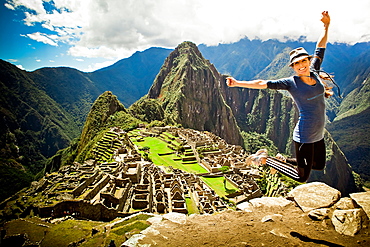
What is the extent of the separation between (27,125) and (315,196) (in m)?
136

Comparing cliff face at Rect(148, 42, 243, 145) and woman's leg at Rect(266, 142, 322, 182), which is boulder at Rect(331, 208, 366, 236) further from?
cliff face at Rect(148, 42, 243, 145)

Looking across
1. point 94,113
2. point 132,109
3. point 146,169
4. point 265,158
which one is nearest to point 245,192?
point 146,169

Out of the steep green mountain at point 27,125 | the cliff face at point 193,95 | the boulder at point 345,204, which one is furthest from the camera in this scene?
the cliff face at point 193,95

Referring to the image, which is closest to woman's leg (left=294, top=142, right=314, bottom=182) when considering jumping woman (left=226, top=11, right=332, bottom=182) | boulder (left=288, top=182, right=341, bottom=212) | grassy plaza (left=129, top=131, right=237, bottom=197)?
jumping woman (left=226, top=11, right=332, bottom=182)

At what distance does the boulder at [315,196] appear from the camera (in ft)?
19.7

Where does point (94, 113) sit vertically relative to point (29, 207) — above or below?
above

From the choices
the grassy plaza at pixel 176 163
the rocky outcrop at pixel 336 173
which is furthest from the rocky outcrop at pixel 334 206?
the rocky outcrop at pixel 336 173

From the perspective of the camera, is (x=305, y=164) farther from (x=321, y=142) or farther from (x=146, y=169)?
(x=146, y=169)

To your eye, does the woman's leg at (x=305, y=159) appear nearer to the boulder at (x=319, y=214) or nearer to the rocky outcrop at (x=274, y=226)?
the rocky outcrop at (x=274, y=226)

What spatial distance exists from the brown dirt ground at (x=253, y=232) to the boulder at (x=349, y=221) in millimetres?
98

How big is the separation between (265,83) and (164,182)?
69.5 feet

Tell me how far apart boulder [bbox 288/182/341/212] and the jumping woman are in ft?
6.00

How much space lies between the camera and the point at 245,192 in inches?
1126

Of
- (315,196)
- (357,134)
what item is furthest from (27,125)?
(357,134)
